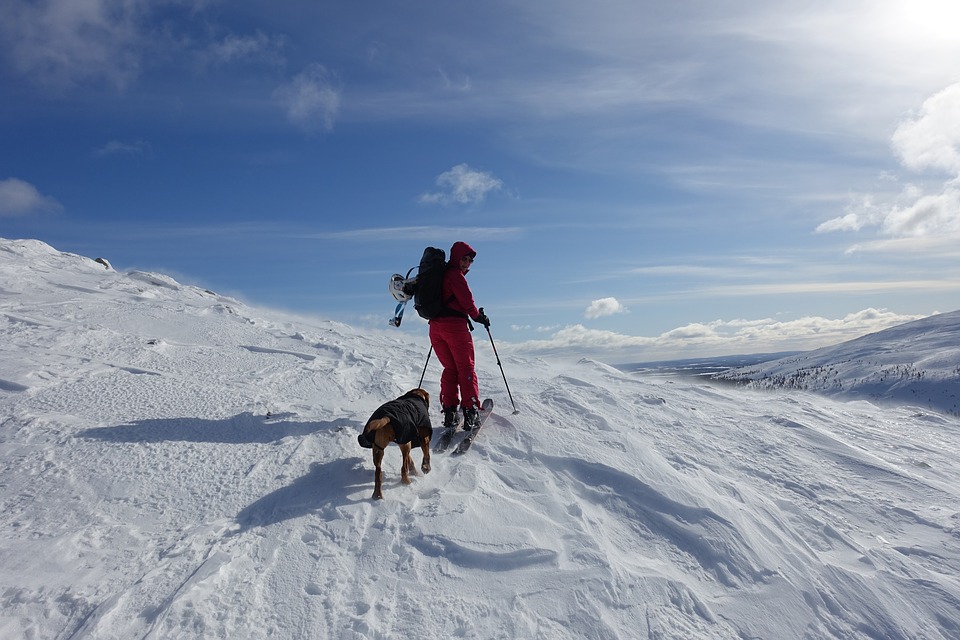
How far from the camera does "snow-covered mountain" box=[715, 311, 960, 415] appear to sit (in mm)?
15625

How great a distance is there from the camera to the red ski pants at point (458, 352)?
261 inches

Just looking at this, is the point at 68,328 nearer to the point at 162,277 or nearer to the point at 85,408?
the point at 85,408

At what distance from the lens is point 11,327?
839 cm

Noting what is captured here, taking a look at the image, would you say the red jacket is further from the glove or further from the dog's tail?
the dog's tail

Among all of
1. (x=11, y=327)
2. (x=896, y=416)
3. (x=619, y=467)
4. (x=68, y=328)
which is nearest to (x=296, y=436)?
(x=619, y=467)

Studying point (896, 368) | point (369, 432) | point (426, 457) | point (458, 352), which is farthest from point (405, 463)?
point (896, 368)

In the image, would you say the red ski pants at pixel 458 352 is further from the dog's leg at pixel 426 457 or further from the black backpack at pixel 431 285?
the dog's leg at pixel 426 457

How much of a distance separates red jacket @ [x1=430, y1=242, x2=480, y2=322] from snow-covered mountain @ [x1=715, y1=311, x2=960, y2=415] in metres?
13.4

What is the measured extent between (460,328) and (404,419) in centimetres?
200

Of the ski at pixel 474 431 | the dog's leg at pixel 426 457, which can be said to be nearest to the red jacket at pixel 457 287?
the ski at pixel 474 431

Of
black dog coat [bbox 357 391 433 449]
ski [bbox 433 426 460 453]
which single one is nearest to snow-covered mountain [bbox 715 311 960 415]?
ski [bbox 433 426 460 453]

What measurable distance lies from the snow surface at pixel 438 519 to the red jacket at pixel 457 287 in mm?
1627

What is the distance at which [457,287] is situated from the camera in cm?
653

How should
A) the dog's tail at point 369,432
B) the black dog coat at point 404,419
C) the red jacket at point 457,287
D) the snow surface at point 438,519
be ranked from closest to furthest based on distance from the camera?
1. the snow surface at point 438,519
2. the dog's tail at point 369,432
3. the black dog coat at point 404,419
4. the red jacket at point 457,287
